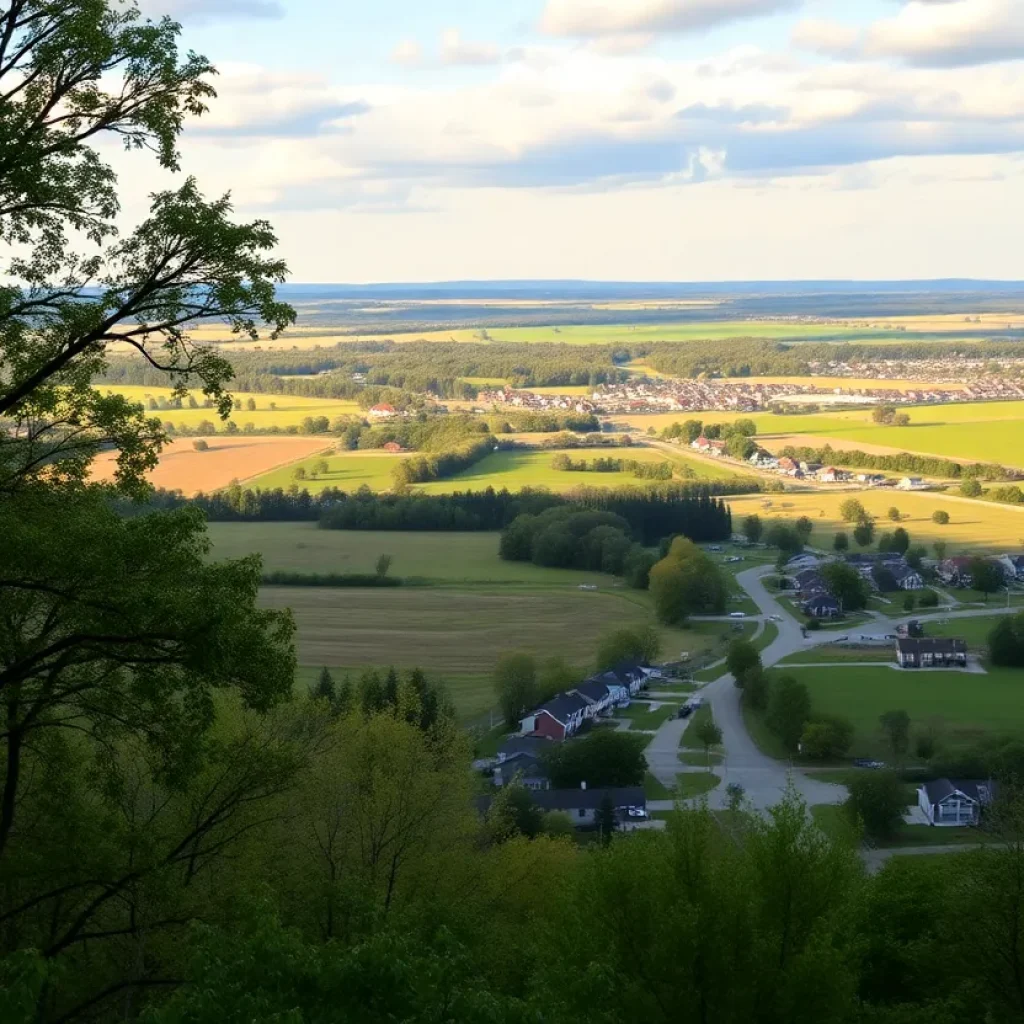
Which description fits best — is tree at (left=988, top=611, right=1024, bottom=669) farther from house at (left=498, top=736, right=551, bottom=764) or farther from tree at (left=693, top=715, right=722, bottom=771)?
house at (left=498, top=736, right=551, bottom=764)

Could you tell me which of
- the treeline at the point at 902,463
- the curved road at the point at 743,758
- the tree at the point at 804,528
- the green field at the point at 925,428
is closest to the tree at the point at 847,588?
the curved road at the point at 743,758

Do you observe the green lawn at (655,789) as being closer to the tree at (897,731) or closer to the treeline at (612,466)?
the tree at (897,731)

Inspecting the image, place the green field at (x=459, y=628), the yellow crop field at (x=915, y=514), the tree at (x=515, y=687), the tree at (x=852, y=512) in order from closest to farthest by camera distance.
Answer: the tree at (x=515, y=687)
the green field at (x=459, y=628)
the yellow crop field at (x=915, y=514)
the tree at (x=852, y=512)

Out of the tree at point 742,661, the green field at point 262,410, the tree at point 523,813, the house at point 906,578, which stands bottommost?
the house at point 906,578

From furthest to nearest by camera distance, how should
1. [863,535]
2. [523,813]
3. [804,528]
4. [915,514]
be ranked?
[915,514], [804,528], [863,535], [523,813]

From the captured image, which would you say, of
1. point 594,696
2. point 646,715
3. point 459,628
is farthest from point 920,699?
point 459,628

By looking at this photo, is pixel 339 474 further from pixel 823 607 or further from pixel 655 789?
pixel 655 789

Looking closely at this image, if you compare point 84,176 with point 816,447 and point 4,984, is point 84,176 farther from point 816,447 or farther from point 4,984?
point 816,447

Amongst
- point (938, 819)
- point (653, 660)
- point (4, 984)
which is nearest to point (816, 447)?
Result: point (653, 660)
